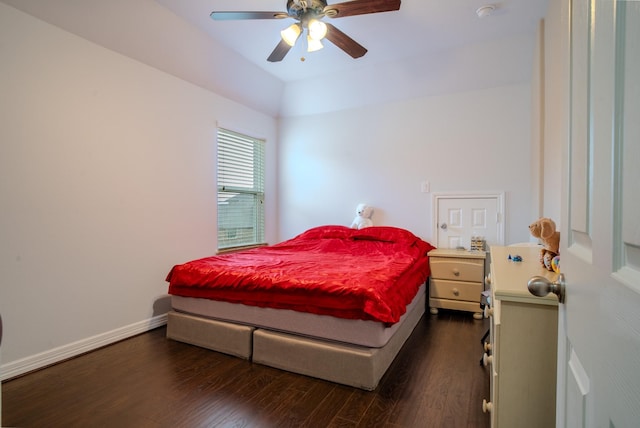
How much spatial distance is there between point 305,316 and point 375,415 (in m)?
0.70

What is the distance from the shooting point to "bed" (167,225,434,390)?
1.91 meters

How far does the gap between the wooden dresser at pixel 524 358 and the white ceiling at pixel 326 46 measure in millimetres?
2443

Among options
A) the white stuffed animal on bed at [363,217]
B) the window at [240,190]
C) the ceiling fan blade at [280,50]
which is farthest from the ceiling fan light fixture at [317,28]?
the white stuffed animal on bed at [363,217]

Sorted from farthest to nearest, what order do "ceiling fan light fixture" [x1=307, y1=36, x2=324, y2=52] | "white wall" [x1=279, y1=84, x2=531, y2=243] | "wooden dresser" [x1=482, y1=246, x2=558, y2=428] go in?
"white wall" [x1=279, y1=84, x2=531, y2=243] < "ceiling fan light fixture" [x1=307, y1=36, x2=324, y2=52] < "wooden dresser" [x1=482, y1=246, x2=558, y2=428]

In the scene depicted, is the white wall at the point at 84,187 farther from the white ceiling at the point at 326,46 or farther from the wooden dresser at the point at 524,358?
the wooden dresser at the point at 524,358

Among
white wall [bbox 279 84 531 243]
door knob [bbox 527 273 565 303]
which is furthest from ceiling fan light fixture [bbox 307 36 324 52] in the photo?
door knob [bbox 527 273 565 303]

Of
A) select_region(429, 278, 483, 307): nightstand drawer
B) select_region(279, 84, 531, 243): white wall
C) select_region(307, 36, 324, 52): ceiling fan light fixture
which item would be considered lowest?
select_region(429, 278, 483, 307): nightstand drawer

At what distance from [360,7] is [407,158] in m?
2.15

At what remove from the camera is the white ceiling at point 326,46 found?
2.50 meters

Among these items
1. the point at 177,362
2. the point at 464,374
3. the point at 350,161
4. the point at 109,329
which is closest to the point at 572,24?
the point at 464,374

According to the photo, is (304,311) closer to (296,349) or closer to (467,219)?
(296,349)

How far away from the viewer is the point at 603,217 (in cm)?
47

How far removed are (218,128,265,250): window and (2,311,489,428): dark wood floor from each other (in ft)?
5.85

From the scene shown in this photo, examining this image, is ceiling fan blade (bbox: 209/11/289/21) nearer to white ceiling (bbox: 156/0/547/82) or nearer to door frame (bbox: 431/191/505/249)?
white ceiling (bbox: 156/0/547/82)
